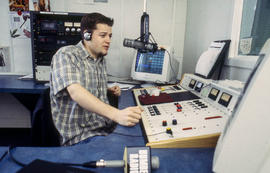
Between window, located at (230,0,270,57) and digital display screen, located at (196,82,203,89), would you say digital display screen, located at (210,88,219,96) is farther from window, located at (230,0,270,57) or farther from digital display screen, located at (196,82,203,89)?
window, located at (230,0,270,57)

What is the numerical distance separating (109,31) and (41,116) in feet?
2.34

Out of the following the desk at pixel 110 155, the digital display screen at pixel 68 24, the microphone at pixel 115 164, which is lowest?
the desk at pixel 110 155

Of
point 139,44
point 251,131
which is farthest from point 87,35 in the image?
point 251,131

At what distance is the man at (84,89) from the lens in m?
0.93

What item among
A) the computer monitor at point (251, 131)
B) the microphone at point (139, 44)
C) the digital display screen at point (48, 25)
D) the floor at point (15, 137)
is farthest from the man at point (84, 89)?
the floor at point (15, 137)

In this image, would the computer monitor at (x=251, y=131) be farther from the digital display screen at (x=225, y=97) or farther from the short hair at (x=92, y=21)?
the short hair at (x=92, y=21)

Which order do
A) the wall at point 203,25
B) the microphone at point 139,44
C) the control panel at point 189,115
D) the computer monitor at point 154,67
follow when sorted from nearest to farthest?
the control panel at point 189,115 < the microphone at point 139,44 < the wall at point 203,25 < the computer monitor at point 154,67

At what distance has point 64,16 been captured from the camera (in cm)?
180

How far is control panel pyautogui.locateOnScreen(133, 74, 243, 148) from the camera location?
0.73 meters

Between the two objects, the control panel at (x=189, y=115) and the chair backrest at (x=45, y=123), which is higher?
the control panel at (x=189, y=115)

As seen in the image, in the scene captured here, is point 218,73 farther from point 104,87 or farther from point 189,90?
point 104,87

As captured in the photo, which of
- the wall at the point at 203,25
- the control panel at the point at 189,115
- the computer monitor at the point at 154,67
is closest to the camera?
the control panel at the point at 189,115

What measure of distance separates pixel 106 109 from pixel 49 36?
1295 millimetres

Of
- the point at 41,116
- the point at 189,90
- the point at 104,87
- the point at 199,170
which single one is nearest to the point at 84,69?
the point at 104,87
